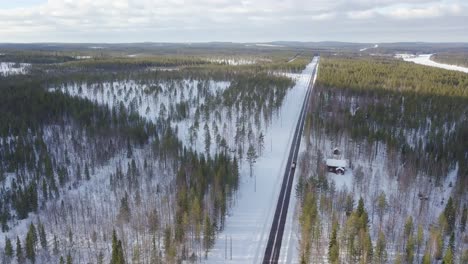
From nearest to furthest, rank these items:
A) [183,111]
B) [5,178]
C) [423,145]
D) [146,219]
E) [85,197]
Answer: [146,219]
[85,197]
[5,178]
[423,145]
[183,111]

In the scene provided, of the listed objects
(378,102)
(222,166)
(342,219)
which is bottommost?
(342,219)

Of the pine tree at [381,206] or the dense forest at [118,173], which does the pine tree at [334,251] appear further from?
the dense forest at [118,173]

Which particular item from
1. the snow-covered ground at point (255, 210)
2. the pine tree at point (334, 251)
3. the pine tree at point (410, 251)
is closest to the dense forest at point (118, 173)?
the snow-covered ground at point (255, 210)

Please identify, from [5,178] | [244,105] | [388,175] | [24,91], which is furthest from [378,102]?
[24,91]

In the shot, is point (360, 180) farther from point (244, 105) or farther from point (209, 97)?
point (209, 97)

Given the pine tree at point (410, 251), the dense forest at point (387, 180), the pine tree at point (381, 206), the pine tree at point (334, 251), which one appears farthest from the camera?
the pine tree at point (381, 206)

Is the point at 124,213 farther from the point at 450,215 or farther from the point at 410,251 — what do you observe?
the point at 450,215

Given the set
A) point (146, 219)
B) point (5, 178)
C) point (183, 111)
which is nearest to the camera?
point (146, 219)
